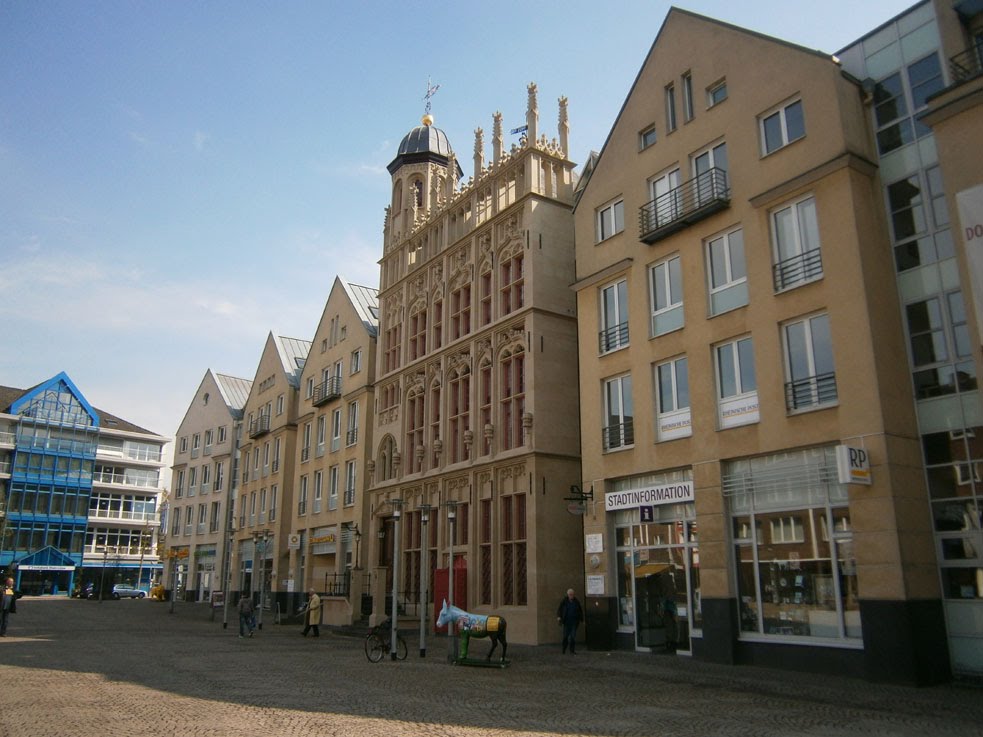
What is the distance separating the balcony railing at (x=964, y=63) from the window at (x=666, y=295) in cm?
803

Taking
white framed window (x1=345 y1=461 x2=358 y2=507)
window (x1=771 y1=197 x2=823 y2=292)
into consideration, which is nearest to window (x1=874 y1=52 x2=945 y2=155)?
window (x1=771 y1=197 x2=823 y2=292)

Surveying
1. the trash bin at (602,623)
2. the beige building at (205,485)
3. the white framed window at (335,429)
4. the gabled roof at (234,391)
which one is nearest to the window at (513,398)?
the trash bin at (602,623)

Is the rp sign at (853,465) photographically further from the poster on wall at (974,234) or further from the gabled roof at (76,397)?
the gabled roof at (76,397)

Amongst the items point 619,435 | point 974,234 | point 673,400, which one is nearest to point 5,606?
point 619,435

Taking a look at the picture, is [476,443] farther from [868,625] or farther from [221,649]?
[868,625]

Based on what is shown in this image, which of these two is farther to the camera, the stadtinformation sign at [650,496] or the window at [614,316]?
the window at [614,316]

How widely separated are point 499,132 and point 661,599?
20073 mm

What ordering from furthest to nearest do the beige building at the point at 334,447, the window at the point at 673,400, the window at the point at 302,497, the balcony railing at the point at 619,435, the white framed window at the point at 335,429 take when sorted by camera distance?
the window at the point at 302,497 < the white framed window at the point at 335,429 < the beige building at the point at 334,447 < the balcony railing at the point at 619,435 < the window at the point at 673,400

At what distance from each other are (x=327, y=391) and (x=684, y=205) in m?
29.0

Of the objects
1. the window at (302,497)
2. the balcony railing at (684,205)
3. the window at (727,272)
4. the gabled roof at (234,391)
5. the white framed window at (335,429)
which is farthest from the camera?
the gabled roof at (234,391)

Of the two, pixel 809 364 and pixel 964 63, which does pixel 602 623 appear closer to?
pixel 809 364

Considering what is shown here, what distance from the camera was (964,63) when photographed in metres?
18.2

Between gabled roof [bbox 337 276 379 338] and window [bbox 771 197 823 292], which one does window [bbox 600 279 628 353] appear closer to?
window [bbox 771 197 823 292]

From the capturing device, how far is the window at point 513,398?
97.8 ft
